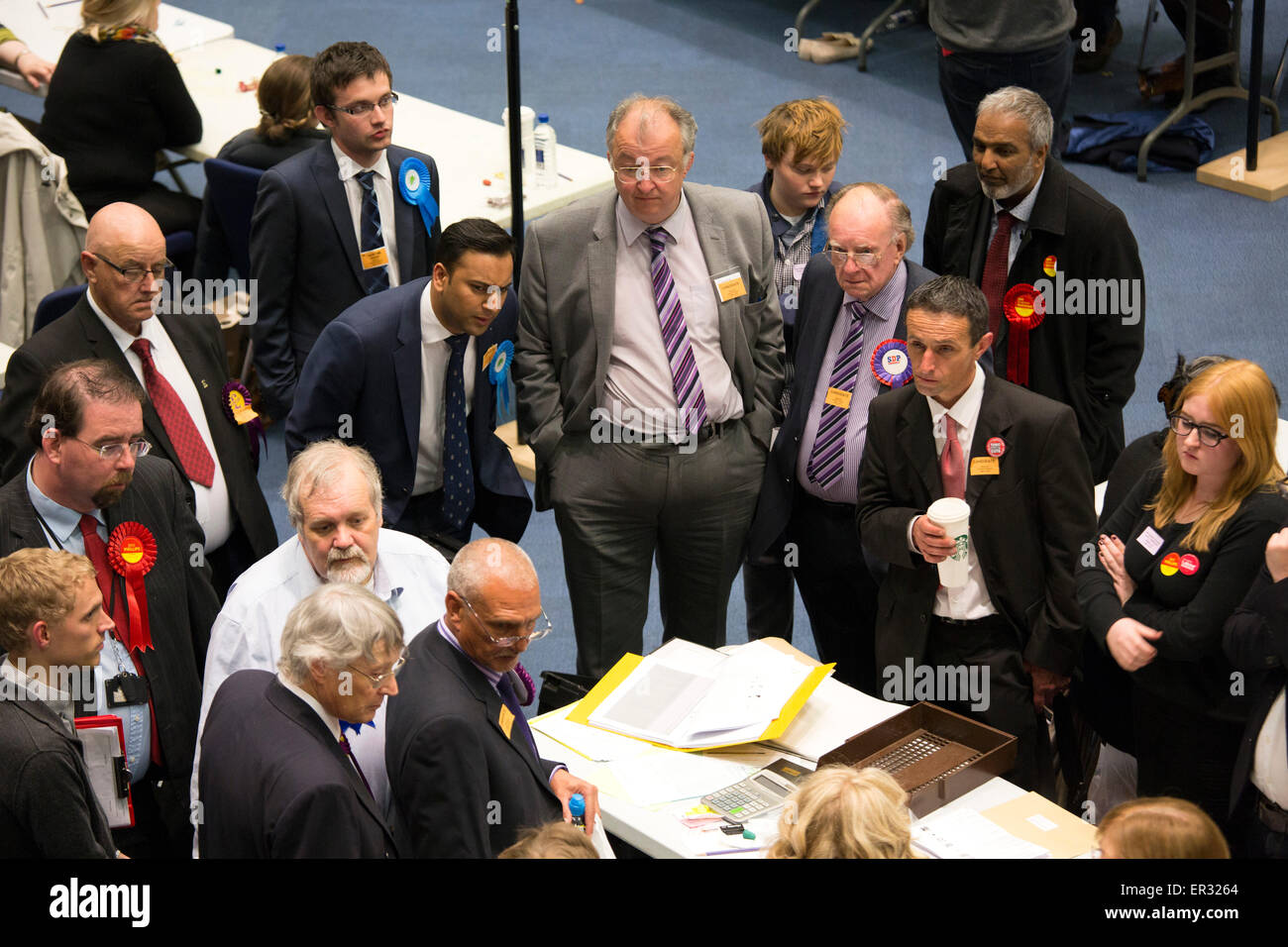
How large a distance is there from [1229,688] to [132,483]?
8.59ft

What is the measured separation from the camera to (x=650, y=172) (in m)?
4.02

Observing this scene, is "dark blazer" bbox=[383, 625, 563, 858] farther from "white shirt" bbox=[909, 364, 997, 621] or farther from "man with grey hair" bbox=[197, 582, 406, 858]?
"white shirt" bbox=[909, 364, 997, 621]

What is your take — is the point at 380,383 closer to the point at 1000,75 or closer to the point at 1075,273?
the point at 1075,273

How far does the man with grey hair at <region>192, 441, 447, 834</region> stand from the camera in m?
3.47

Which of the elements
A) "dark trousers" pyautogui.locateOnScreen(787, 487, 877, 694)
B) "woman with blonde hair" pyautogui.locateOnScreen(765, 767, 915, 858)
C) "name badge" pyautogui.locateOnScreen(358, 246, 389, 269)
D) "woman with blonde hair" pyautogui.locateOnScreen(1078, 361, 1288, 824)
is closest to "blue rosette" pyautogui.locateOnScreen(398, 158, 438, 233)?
"name badge" pyautogui.locateOnScreen(358, 246, 389, 269)

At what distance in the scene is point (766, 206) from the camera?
4.63m

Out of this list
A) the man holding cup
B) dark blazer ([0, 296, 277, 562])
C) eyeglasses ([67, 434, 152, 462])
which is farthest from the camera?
dark blazer ([0, 296, 277, 562])

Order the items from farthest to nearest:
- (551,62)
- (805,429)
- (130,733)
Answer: (551,62) → (805,429) → (130,733)

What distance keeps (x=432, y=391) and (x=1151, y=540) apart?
1.88 meters

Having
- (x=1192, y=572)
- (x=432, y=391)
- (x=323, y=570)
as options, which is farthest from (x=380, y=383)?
(x=1192, y=572)

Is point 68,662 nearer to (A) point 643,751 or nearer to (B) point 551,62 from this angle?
(A) point 643,751

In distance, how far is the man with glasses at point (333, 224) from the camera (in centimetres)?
457

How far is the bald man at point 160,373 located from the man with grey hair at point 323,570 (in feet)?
1.64

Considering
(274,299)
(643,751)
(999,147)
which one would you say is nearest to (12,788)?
(643,751)
